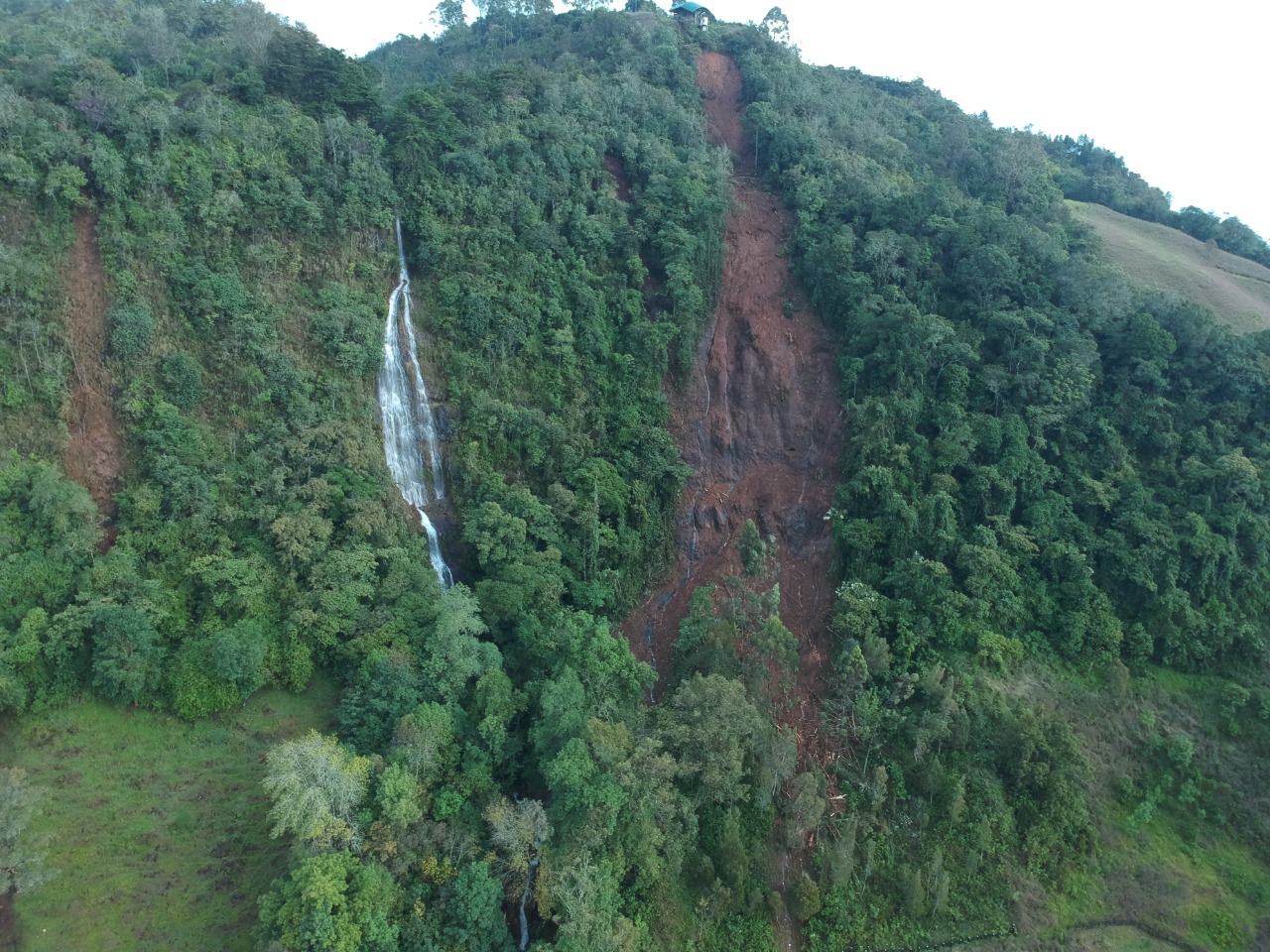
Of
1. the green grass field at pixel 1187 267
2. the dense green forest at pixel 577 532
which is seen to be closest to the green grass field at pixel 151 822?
the dense green forest at pixel 577 532

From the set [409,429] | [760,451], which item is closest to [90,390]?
[409,429]

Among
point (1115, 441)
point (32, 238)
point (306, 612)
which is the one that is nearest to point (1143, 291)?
point (1115, 441)

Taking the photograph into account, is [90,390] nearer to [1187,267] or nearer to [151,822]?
[151,822]

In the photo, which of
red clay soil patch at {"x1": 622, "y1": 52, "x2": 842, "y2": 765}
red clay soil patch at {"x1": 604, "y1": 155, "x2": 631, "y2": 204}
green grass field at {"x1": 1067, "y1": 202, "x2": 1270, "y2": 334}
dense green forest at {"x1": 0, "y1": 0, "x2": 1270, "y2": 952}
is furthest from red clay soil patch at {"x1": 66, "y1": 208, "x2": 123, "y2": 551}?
green grass field at {"x1": 1067, "y1": 202, "x2": 1270, "y2": 334}

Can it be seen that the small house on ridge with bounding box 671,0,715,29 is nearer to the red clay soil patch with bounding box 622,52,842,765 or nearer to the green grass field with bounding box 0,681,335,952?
the red clay soil patch with bounding box 622,52,842,765

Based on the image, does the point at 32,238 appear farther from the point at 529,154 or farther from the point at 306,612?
the point at 529,154

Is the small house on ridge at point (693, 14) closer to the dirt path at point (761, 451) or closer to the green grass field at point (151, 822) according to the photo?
the dirt path at point (761, 451)
